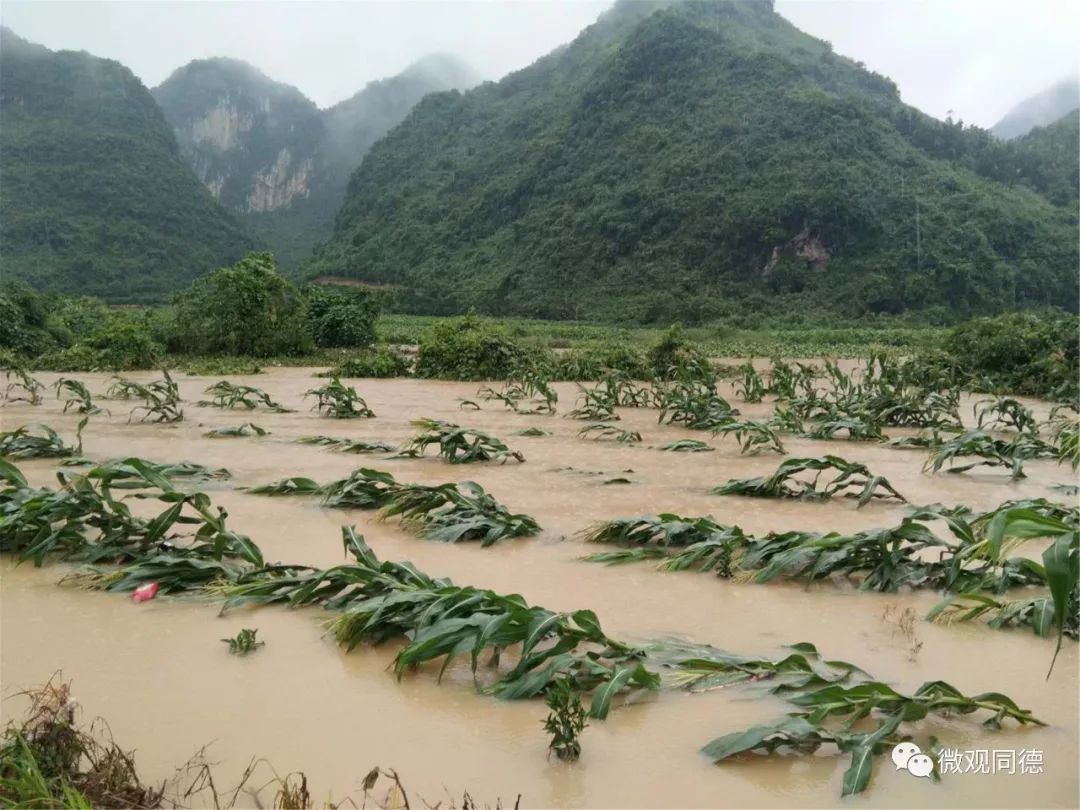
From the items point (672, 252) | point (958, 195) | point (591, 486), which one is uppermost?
point (958, 195)

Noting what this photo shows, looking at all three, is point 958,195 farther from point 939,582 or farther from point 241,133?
point 241,133

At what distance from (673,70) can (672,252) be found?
20294 millimetres

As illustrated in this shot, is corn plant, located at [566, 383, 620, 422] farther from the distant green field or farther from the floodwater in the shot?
the distant green field

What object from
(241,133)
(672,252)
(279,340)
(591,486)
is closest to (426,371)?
(279,340)

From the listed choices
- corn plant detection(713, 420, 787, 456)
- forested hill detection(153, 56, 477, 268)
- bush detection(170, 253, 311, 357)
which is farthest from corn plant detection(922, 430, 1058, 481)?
forested hill detection(153, 56, 477, 268)

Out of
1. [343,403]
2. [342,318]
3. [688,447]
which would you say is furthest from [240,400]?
[342,318]

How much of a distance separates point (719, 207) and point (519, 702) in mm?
45212

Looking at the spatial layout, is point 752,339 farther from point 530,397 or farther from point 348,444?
point 348,444

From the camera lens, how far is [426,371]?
16.0 meters

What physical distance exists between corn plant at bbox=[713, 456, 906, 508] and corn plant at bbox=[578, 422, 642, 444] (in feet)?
7.72

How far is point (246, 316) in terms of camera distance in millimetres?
18391

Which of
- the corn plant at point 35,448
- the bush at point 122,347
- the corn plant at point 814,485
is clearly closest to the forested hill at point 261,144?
the bush at point 122,347

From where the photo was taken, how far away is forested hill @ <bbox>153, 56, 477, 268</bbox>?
326 feet

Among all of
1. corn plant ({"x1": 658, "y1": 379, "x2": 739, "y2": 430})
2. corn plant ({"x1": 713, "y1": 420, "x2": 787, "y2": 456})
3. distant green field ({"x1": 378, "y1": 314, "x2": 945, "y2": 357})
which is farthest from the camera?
distant green field ({"x1": 378, "y1": 314, "x2": 945, "y2": 357})
